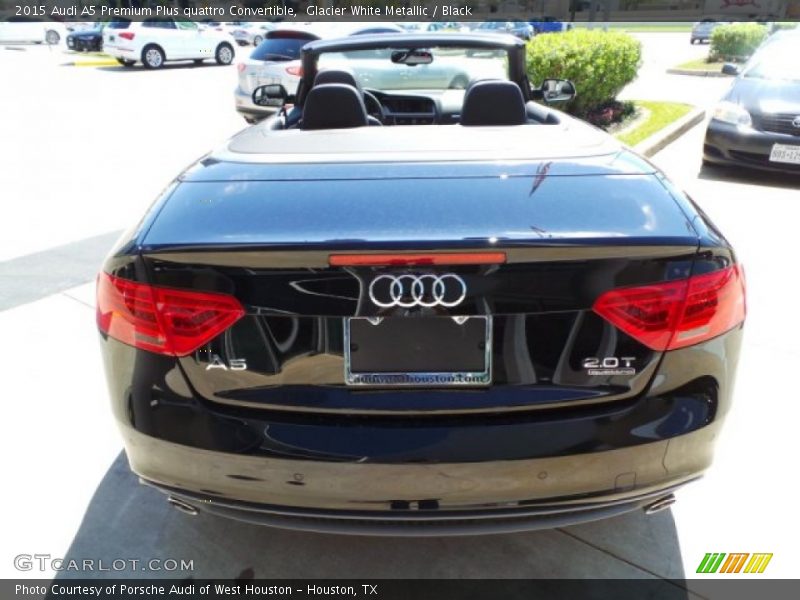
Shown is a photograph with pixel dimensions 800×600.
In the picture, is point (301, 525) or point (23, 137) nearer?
point (301, 525)

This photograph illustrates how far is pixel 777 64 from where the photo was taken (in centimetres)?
843

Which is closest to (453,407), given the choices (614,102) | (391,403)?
(391,403)

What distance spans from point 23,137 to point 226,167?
991 centimetres

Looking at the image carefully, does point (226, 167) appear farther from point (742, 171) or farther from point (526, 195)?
point (742, 171)

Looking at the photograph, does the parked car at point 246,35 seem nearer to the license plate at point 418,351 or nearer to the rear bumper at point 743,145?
the rear bumper at point 743,145

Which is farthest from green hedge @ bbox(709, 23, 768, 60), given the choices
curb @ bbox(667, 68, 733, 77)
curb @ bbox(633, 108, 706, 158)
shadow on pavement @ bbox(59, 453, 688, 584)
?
shadow on pavement @ bbox(59, 453, 688, 584)

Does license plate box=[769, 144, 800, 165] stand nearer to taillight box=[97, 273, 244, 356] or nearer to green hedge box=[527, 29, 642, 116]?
green hedge box=[527, 29, 642, 116]

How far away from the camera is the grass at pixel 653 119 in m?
9.30

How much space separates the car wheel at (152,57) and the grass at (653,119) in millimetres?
17341

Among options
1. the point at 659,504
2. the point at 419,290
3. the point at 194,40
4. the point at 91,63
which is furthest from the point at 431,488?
the point at 91,63

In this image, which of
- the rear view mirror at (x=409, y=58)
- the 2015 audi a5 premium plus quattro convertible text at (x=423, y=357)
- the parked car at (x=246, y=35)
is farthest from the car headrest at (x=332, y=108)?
the parked car at (x=246, y=35)

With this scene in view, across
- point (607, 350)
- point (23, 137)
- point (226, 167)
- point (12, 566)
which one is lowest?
point (23, 137)

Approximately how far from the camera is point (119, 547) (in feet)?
8.18

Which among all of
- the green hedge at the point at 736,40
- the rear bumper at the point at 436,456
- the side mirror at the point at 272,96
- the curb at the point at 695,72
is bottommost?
the curb at the point at 695,72
